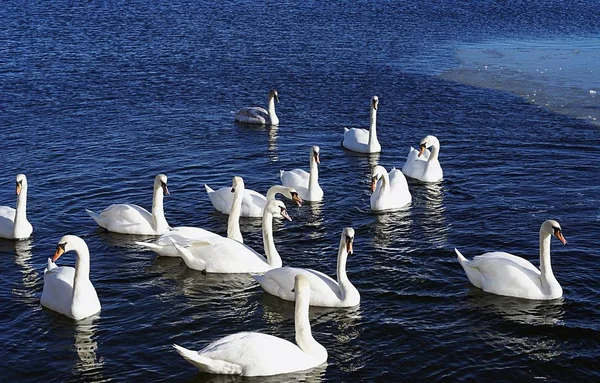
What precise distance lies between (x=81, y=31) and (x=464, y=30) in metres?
16.9

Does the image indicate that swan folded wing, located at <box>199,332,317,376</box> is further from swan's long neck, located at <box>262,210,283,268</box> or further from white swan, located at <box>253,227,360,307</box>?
swan's long neck, located at <box>262,210,283,268</box>

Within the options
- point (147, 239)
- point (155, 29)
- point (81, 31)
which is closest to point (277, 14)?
point (155, 29)

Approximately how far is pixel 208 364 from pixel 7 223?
25.1 feet

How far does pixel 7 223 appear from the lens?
1877 centimetres

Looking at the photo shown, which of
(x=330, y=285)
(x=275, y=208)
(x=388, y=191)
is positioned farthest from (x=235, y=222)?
(x=388, y=191)

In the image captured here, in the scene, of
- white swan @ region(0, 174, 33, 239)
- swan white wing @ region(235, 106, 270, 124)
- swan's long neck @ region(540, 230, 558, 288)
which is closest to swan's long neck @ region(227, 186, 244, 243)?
white swan @ region(0, 174, 33, 239)

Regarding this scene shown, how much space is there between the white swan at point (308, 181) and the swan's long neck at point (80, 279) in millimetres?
7039

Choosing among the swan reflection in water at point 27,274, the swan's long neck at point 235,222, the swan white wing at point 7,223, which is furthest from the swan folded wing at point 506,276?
the swan white wing at point 7,223

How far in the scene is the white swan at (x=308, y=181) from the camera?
21.1 m

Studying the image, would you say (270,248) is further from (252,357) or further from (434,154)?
(434,154)

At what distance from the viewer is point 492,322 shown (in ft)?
49.1

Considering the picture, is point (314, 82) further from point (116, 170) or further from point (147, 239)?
point (147, 239)

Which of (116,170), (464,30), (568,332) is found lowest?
(568,332)

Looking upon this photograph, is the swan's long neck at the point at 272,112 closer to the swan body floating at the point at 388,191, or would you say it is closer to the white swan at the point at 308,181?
the white swan at the point at 308,181
